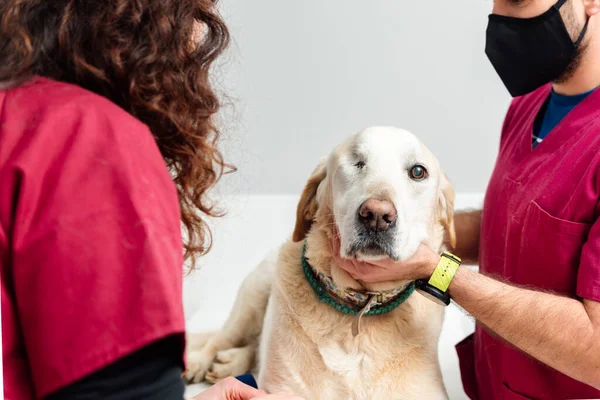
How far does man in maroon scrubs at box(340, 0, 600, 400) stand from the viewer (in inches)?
48.6

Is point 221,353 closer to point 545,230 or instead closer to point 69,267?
point 545,230

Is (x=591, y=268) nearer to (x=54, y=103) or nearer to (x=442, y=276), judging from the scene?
(x=442, y=276)

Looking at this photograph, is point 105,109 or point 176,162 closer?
point 105,109

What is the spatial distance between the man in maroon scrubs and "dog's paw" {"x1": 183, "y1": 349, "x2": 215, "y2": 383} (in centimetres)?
79

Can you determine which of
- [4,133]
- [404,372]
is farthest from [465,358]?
[4,133]

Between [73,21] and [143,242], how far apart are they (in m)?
0.31

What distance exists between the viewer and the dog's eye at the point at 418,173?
136 centimetres

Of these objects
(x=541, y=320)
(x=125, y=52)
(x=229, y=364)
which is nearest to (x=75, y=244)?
(x=125, y=52)

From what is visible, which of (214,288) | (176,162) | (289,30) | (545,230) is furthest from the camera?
(214,288)

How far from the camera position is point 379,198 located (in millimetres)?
1206

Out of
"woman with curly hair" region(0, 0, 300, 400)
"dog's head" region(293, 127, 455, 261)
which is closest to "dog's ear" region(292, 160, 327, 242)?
"dog's head" region(293, 127, 455, 261)

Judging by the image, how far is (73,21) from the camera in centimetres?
72

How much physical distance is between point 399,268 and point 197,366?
0.89 m

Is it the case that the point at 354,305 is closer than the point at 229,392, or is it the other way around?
the point at 229,392
